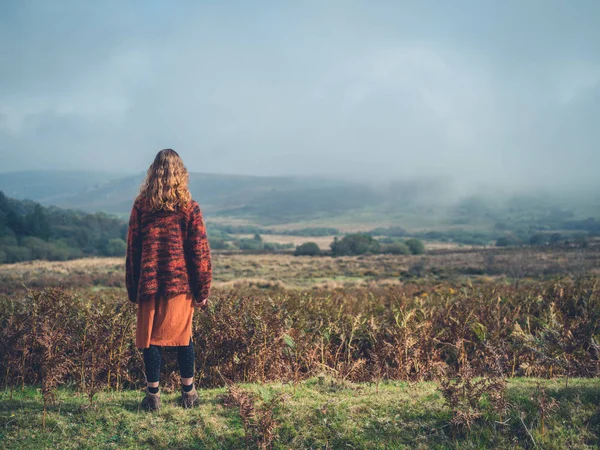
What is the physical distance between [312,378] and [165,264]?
8.86 ft

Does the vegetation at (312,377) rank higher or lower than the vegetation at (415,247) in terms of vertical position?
higher

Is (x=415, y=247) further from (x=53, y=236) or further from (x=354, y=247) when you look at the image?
(x=53, y=236)

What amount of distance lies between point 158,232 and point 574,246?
69.1m

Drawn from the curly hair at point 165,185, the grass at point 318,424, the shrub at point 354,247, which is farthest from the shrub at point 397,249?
the curly hair at point 165,185

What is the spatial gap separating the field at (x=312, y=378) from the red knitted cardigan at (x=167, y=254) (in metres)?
1.23

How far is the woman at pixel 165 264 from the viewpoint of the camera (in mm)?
5262

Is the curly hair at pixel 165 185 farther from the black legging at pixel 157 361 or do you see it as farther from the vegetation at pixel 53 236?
the vegetation at pixel 53 236

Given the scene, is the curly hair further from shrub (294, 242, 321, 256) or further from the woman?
shrub (294, 242, 321, 256)

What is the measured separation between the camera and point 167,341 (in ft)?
17.5

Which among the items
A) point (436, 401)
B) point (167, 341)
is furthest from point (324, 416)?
point (167, 341)

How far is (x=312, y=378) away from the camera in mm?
6645

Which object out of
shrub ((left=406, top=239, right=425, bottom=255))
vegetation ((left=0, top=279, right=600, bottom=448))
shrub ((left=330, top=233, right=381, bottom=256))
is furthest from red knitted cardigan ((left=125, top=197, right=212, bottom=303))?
shrub ((left=406, top=239, right=425, bottom=255))

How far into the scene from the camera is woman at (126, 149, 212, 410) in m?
5.26

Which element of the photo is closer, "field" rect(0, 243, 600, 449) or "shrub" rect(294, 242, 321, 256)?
"field" rect(0, 243, 600, 449)
